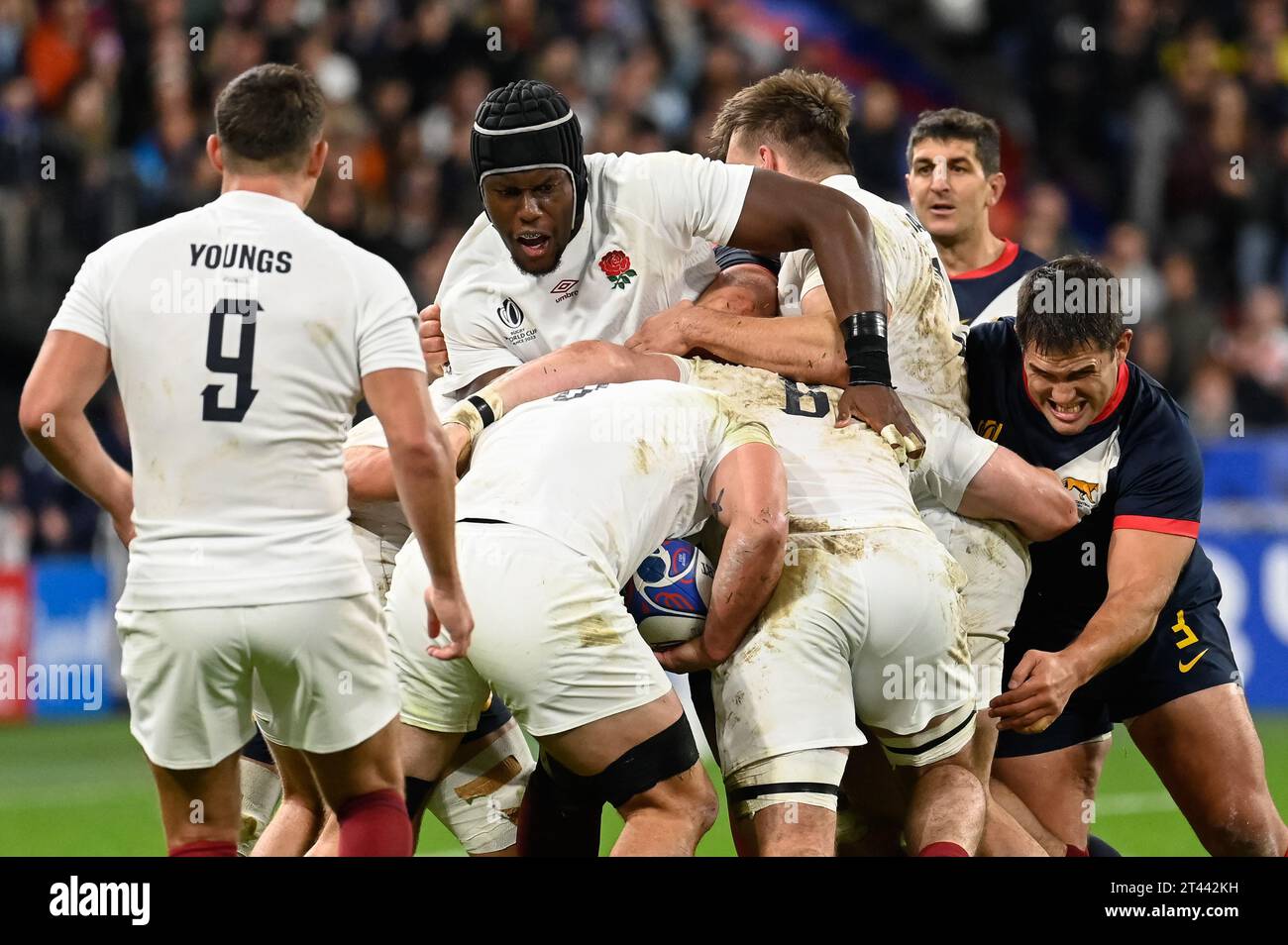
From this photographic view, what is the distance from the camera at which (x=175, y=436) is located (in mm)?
3879

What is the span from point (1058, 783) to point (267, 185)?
3260mm

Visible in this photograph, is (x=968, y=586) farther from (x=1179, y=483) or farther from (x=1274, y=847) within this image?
(x=1274, y=847)

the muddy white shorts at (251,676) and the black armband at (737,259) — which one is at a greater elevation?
the black armband at (737,259)

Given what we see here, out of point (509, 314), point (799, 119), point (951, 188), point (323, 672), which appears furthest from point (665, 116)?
point (323, 672)

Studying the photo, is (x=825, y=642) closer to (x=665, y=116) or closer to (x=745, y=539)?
(x=745, y=539)

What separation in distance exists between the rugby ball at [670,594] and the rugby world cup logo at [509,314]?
917 mm

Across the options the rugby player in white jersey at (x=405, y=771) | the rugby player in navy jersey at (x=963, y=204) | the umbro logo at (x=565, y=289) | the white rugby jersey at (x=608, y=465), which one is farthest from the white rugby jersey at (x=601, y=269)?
the rugby player in navy jersey at (x=963, y=204)

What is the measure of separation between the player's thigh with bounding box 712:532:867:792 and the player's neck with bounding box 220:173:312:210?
1635 millimetres

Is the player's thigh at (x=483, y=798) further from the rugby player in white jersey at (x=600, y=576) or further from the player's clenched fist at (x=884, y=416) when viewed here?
the player's clenched fist at (x=884, y=416)

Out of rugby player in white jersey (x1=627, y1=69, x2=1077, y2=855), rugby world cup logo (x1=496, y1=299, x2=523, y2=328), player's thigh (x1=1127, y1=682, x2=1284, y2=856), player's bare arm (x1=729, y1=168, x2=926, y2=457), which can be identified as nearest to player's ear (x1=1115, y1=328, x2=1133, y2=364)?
rugby player in white jersey (x1=627, y1=69, x2=1077, y2=855)

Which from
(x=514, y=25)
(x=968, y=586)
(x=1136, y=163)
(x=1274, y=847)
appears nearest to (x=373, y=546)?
(x=968, y=586)

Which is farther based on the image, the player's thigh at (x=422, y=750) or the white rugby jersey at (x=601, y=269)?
the white rugby jersey at (x=601, y=269)

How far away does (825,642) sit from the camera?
4.52m

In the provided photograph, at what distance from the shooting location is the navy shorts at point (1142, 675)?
548cm
